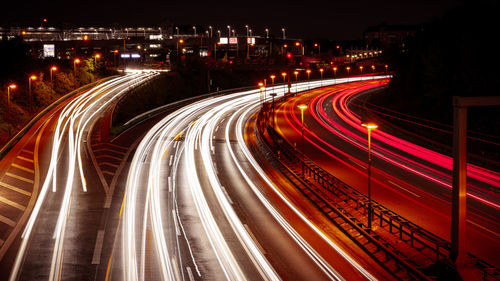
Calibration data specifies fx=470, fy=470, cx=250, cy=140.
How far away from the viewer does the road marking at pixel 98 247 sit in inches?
669


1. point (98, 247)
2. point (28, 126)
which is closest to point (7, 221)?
point (98, 247)

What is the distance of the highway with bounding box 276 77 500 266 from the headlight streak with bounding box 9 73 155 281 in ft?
52.5

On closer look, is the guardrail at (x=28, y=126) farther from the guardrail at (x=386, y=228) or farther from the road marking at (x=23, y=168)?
the guardrail at (x=386, y=228)

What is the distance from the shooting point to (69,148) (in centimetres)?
3784

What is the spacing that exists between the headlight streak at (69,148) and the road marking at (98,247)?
1.21m

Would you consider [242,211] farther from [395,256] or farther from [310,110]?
[310,110]

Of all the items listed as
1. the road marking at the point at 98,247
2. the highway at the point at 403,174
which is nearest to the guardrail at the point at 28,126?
the road marking at the point at 98,247

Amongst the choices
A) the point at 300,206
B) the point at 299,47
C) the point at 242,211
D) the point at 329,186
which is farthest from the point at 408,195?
the point at 299,47

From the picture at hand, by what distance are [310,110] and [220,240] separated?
4590 cm

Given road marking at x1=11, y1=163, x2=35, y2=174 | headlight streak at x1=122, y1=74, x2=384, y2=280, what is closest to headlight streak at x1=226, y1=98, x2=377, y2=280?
headlight streak at x1=122, y1=74, x2=384, y2=280

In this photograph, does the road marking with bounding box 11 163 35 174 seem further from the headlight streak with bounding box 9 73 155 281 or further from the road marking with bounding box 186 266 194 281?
the road marking with bounding box 186 266 194 281

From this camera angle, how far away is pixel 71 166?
32344 millimetres

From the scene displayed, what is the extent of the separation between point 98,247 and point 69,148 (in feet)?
71.3

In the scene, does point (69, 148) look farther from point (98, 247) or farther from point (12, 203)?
point (98, 247)
